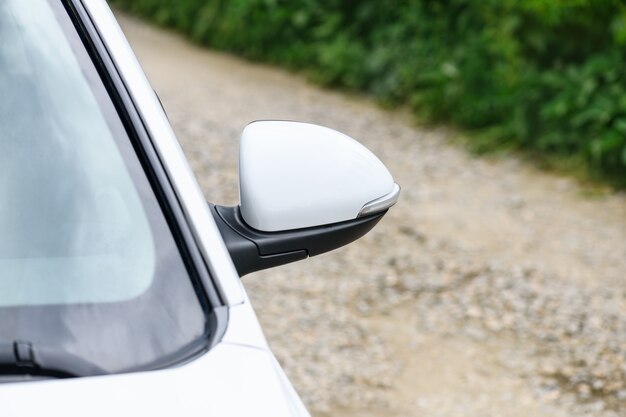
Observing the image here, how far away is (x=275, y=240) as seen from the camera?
1827mm

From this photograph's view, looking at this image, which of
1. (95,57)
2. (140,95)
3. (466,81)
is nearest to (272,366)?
(140,95)

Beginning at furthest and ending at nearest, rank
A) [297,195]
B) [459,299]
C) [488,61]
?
[488,61] → [459,299] → [297,195]

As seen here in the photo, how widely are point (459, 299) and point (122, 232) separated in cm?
475

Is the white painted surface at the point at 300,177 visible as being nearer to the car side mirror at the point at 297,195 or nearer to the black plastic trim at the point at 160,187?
the car side mirror at the point at 297,195

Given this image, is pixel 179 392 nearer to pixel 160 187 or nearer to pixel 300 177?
pixel 160 187

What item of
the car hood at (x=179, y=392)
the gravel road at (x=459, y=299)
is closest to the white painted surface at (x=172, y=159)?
the car hood at (x=179, y=392)

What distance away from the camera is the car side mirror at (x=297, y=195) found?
1752 millimetres

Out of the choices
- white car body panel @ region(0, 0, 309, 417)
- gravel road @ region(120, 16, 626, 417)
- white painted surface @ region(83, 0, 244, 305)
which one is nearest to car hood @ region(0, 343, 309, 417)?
white car body panel @ region(0, 0, 309, 417)

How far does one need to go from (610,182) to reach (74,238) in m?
7.55

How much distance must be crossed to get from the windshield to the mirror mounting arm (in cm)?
28

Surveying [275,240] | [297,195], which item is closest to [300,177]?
[297,195]

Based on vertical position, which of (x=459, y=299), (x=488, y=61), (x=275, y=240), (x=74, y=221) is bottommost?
(x=488, y=61)

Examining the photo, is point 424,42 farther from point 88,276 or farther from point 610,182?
point 88,276

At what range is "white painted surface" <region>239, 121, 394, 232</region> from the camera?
175 cm
